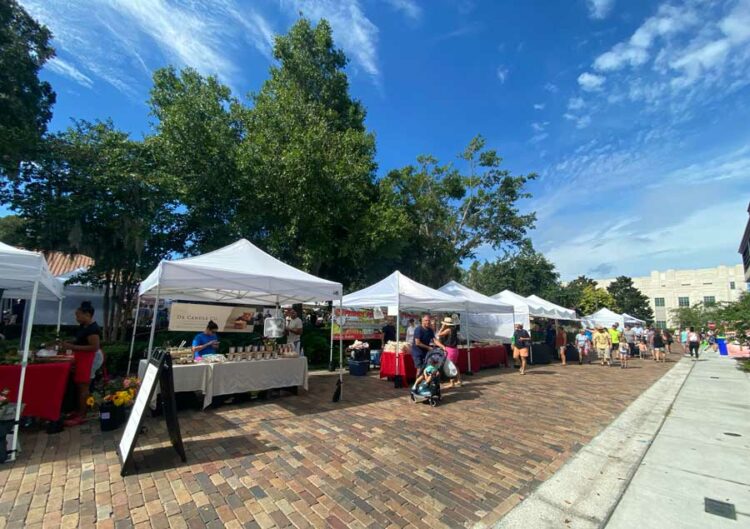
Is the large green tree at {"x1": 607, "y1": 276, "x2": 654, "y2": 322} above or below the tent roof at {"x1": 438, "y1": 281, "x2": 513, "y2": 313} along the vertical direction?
above

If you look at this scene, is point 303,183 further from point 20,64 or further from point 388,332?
point 20,64

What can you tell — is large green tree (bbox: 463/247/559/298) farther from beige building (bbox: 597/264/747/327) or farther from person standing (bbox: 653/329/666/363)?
beige building (bbox: 597/264/747/327)

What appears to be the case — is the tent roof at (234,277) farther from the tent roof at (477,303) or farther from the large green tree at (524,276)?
the large green tree at (524,276)

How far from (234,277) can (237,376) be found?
175cm

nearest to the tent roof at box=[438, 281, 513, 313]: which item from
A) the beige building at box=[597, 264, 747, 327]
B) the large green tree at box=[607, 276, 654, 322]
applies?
the large green tree at box=[607, 276, 654, 322]

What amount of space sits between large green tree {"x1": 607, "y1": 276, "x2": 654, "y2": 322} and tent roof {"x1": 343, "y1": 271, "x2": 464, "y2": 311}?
2542 inches

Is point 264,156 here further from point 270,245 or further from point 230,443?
point 230,443

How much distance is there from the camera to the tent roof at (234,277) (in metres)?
5.58

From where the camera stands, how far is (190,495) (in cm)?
310

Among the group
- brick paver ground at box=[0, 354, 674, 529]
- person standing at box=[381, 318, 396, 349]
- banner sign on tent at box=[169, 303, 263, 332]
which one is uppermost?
banner sign on tent at box=[169, 303, 263, 332]

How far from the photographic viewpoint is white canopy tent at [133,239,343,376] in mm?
5533

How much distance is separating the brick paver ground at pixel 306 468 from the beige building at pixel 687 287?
299 ft

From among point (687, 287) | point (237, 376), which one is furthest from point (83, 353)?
point (687, 287)

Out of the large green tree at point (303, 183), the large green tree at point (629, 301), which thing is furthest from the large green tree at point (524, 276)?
the large green tree at point (303, 183)
